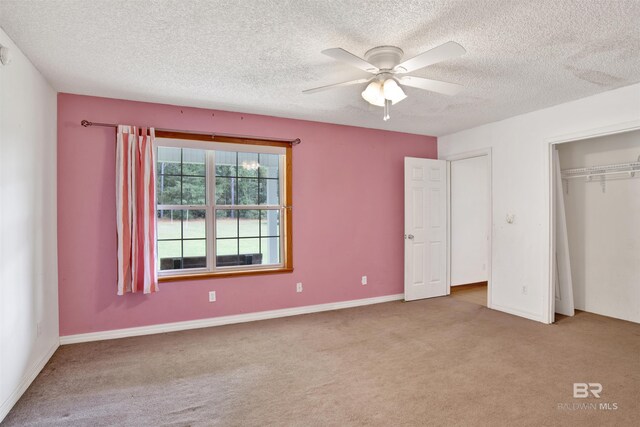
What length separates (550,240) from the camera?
402 cm

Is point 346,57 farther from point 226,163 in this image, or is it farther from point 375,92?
point 226,163

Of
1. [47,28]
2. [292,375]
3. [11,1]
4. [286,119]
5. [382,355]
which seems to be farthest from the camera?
[286,119]

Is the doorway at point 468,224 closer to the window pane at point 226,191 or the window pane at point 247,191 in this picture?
the window pane at point 247,191

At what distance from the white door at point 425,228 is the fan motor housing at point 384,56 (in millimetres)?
2559

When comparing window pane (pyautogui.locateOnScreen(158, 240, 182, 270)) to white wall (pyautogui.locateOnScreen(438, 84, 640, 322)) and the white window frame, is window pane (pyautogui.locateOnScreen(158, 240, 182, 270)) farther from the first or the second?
white wall (pyautogui.locateOnScreen(438, 84, 640, 322))

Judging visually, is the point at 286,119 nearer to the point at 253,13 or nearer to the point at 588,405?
the point at 253,13

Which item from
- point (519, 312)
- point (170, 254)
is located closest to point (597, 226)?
point (519, 312)

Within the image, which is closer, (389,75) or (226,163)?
(389,75)

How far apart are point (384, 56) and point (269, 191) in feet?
7.87

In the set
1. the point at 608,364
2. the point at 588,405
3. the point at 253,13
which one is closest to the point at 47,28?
the point at 253,13

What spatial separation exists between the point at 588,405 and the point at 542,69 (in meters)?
2.53

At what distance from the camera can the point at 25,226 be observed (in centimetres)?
265

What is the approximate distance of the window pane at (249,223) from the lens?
434cm

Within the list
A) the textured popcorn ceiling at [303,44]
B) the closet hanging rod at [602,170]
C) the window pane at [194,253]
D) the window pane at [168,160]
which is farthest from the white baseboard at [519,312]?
Answer: the window pane at [168,160]
